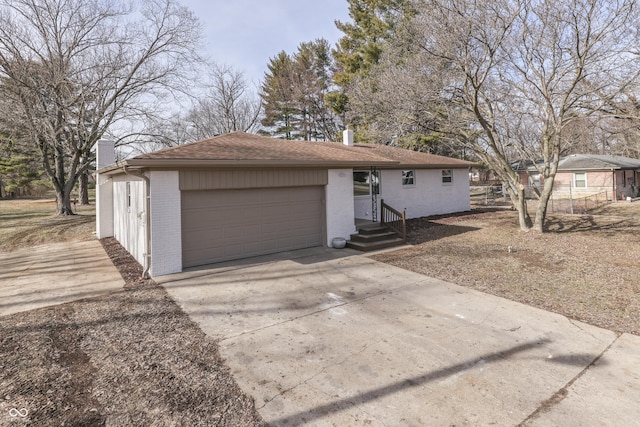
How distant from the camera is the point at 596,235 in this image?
10820 mm

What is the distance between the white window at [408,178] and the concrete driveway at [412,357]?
29.1 feet

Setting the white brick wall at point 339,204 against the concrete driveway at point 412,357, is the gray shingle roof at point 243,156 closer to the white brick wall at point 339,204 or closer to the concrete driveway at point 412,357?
the white brick wall at point 339,204

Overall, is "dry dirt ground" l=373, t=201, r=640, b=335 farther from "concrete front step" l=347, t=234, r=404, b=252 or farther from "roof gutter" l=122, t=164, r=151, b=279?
"roof gutter" l=122, t=164, r=151, b=279

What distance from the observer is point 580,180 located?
79.3ft

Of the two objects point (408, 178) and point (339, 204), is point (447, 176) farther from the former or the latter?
point (339, 204)

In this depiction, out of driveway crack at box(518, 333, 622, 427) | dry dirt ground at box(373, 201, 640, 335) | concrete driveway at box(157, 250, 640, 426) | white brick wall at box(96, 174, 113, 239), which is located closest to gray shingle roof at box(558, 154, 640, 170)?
dry dirt ground at box(373, 201, 640, 335)

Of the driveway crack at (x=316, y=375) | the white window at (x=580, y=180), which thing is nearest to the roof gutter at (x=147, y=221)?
the driveway crack at (x=316, y=375)

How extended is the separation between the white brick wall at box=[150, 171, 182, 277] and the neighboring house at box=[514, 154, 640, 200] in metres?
22.4

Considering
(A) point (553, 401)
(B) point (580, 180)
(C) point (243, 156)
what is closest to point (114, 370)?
(A) point (553, 401)

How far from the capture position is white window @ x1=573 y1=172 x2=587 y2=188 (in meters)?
23.9

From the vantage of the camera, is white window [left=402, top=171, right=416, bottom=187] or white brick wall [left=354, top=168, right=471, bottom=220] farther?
white window [left=402, top=171, right=416, bottom=187]

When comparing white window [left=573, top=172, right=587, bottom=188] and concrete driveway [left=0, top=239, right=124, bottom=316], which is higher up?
white window [left=573, top=172, right=587, bottom=188]

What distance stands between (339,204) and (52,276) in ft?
23.9

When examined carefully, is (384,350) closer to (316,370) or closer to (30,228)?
(316,370)
